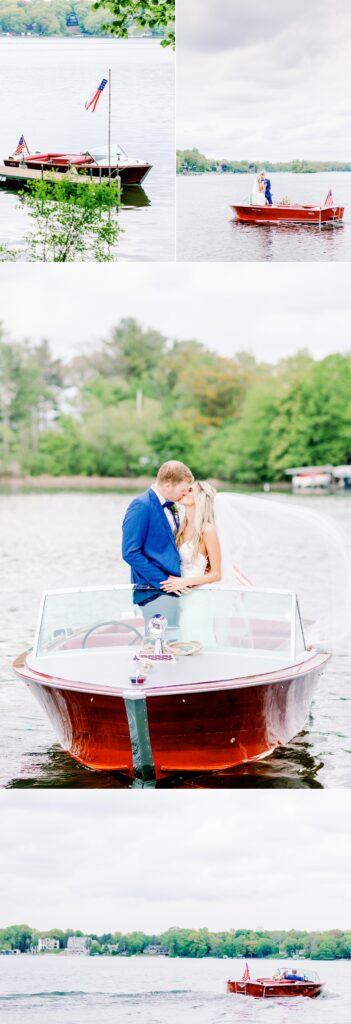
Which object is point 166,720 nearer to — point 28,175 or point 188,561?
point 188,561

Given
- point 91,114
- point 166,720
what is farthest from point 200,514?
point 91,114

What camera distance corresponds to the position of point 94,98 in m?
4.02

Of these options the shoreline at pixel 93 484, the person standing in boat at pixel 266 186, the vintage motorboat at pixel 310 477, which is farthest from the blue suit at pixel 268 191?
the vintage motorboat at pixel 310 477

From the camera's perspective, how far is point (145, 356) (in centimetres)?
1288

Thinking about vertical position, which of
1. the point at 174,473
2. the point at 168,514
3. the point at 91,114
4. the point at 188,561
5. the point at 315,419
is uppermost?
the point at 91,114

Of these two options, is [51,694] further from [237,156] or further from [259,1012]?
[237,156]

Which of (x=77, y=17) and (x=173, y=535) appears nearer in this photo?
(x=173, y=535)

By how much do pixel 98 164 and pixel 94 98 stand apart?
21 centimetres

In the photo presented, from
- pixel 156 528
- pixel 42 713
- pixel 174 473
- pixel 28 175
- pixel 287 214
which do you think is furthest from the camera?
pixel 42 713

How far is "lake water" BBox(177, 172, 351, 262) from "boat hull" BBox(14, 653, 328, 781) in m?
1.49

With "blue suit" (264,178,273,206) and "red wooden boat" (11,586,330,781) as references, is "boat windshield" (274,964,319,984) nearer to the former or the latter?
"red wooden boat" (11,586,330,781)

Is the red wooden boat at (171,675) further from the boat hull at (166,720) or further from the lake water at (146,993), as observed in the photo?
the lake water at (146,993)

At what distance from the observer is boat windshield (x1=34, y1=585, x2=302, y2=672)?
3418 mm

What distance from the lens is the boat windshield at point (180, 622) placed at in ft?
11.2
